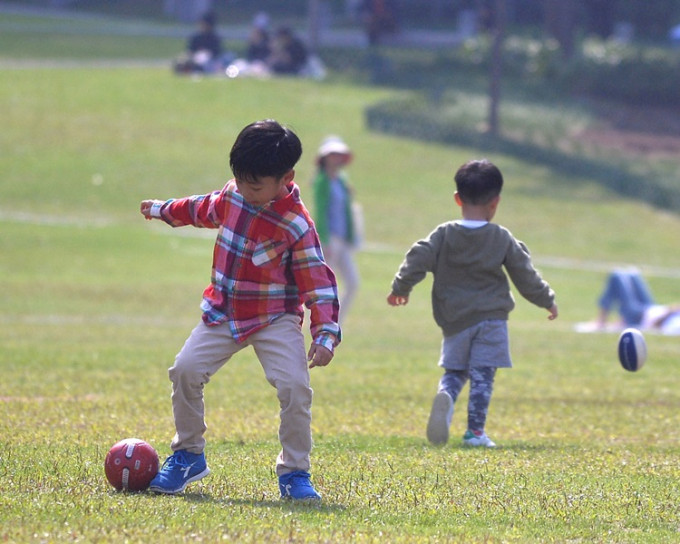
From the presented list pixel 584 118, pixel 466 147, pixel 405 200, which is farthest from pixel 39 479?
pixel 584 118

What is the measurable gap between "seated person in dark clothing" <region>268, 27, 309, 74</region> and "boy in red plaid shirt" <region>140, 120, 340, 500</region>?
111 feet

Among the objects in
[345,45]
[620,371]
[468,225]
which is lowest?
[620,371]

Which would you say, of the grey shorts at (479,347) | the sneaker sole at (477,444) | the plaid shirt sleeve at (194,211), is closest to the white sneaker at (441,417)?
the sneaker sole at (477,444)

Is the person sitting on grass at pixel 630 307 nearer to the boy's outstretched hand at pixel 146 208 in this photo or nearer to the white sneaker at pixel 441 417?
the white sneaker at pixel 441 417

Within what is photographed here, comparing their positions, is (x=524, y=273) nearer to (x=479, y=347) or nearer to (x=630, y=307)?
(x=479, y=347)

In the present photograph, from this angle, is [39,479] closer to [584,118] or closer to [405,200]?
[405,200]

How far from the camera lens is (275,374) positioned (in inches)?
224

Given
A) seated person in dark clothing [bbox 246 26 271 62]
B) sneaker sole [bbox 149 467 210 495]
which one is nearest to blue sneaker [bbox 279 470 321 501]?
sneaker sole [bbox 149 467 210 495]

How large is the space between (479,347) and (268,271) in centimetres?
233

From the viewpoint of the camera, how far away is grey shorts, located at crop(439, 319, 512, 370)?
301 inches

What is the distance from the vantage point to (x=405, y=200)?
28.9m

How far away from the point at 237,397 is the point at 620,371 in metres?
4.11

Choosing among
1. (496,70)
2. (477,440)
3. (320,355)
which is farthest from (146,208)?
(496,70)

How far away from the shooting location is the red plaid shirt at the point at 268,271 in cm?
566
